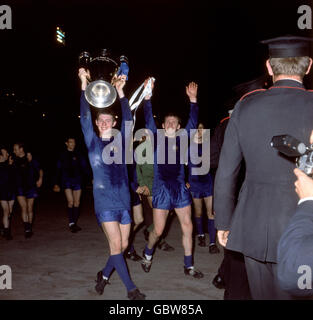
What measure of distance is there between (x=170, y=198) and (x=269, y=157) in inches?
106

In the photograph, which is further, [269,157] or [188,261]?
[188,261]

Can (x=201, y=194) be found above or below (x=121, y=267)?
above

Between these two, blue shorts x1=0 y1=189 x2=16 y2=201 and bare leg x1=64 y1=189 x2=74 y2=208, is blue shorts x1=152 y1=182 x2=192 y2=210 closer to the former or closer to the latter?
A: bare leg x1=64 y1=189 x2=74 y2=208

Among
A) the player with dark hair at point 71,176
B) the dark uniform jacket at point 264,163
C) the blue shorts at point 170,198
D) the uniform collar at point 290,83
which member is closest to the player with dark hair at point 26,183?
the player with dark hair at point 71,176

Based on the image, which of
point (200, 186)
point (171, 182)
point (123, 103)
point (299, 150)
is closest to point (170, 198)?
point (171, 182)

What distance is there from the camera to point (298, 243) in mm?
1126

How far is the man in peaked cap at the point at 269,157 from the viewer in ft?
6.63

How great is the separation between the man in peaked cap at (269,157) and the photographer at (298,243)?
79cm

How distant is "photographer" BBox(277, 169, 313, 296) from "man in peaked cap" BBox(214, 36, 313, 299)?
785 mm

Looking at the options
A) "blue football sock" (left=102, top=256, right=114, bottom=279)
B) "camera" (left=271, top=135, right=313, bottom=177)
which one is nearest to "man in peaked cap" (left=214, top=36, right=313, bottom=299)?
"camera" (left=271, top=135, right=313, bottom=177)

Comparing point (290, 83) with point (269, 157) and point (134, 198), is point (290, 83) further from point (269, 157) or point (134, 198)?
point (134, 198)

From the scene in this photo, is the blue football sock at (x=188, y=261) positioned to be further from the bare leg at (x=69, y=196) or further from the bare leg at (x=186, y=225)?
the bare leg at (x=69, y=196)
